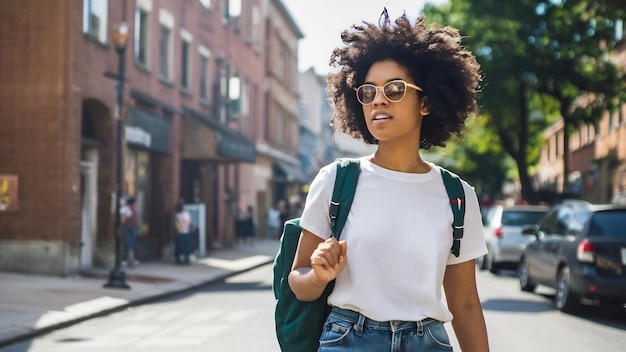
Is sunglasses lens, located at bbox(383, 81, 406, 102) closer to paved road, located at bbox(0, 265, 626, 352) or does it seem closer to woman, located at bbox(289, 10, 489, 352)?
woman, located at bbox(289, 10, 489, 352)

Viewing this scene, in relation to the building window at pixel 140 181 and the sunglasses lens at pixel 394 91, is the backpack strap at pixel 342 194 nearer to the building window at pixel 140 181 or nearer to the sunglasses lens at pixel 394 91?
the sunglasses lens at pixel 394 91

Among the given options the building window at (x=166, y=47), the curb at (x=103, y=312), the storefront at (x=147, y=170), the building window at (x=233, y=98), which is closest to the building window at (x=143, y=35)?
the storefront at (x=147, y=170)

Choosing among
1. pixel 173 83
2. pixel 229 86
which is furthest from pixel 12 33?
pixel 229 86

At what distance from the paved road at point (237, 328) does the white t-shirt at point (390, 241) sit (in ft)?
20.6

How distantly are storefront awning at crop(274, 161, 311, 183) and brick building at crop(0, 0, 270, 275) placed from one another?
1612 centimetres

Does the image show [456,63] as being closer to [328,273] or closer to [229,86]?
[328,273]

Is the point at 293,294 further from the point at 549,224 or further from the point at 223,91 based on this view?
the point at 223,91

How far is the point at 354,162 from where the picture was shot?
10.2 feet

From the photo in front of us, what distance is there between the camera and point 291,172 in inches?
2007

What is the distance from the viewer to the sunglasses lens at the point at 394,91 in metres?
3.14

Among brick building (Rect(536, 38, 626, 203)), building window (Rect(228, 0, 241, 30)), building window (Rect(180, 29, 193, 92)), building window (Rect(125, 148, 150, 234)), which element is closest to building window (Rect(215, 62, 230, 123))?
building window (Rect(228, 0, 241, 30))

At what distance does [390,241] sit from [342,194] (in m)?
0.22

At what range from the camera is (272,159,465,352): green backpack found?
9.90ft

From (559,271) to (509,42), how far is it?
21499 millimetres
